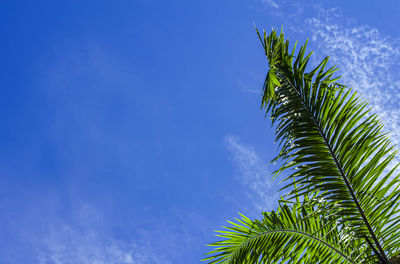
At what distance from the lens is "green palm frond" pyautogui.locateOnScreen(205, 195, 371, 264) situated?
12.3 ft

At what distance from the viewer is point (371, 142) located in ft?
11.0

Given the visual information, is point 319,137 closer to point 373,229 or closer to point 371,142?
point 371,142

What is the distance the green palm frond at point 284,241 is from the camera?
148 inches

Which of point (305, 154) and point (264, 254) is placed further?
point (264, 254)

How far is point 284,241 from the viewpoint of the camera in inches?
155

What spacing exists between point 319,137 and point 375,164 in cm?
54

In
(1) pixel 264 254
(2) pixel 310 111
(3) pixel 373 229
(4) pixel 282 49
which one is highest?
(4) pixel 282 49

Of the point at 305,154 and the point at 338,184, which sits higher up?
the point at 305,154

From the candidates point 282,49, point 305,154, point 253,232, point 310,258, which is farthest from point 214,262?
point 282,49

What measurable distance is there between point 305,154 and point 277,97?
771mm

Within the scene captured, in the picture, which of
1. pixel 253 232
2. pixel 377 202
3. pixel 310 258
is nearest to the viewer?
pixel 377 202

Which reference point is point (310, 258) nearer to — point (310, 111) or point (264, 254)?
point (264, 254)

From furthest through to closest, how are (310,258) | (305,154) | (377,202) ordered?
(310,258) < (305,154) < (377,202)

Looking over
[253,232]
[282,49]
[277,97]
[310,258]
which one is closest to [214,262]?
[253,232]
